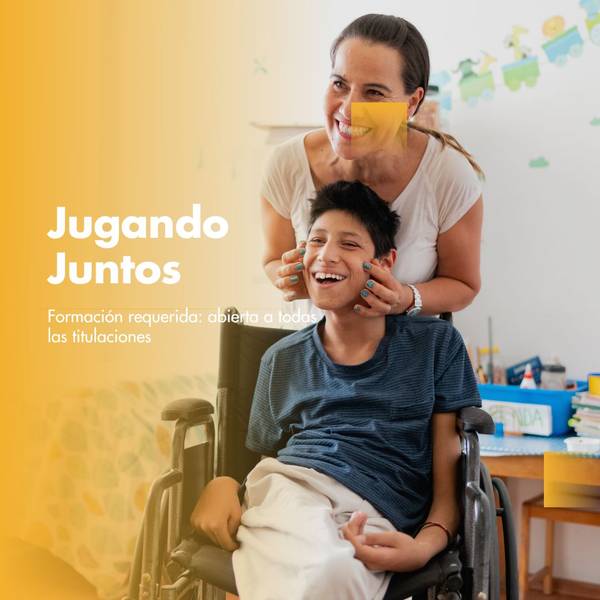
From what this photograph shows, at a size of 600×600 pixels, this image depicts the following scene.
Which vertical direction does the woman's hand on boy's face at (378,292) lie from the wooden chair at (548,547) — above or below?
above

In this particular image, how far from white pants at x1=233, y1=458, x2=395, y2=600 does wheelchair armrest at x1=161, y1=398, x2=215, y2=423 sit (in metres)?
0.13

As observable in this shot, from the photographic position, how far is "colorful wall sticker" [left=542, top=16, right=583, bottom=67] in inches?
103

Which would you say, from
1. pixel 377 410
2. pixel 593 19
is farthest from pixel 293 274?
pixel 593 19

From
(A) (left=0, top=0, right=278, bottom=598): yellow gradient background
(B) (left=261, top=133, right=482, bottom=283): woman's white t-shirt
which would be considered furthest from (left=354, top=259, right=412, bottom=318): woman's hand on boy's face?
(A) (left=0, top=0, right=278, bottom=598): yellow gradient background

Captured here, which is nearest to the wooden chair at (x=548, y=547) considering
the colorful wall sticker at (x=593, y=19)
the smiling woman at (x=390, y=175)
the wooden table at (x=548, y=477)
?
the wooden table at (x=548, y=477)

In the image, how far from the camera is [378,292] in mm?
1407

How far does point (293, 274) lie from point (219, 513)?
1.25 ft

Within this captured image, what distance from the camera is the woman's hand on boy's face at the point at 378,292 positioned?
1407mm

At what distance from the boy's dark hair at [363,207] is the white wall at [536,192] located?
1.32 meters

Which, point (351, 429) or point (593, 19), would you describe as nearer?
point (351, 429)

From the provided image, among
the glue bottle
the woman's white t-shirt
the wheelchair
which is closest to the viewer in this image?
the wheelchair

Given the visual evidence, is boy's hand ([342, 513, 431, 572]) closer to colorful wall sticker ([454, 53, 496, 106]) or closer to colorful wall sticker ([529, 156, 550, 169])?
colorful wall sticker ([529, 156, 550, 169])

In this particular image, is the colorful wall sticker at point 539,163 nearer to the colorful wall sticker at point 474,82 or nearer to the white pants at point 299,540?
the colorful wall sticker at point 474,82

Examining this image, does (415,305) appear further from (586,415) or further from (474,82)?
(474,82)
